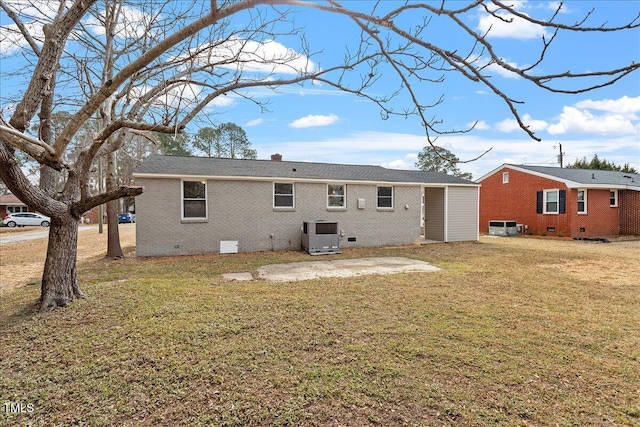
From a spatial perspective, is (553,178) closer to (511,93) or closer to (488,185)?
(488,185)

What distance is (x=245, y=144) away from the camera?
40.2m

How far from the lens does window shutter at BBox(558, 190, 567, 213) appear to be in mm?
17203

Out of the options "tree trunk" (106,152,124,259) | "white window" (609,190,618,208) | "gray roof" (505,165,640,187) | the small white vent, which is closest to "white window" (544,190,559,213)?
"gray roof" (505,165,640,187)

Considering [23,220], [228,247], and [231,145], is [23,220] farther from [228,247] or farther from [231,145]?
[228,247]

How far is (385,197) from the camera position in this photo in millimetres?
14297

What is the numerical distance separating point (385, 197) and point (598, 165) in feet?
104

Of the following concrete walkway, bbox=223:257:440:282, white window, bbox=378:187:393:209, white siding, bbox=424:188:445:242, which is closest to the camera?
concrete walkway, bbox=223:257:440:282

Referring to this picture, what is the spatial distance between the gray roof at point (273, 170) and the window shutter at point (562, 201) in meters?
5.50

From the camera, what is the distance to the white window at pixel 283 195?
41.2 feet

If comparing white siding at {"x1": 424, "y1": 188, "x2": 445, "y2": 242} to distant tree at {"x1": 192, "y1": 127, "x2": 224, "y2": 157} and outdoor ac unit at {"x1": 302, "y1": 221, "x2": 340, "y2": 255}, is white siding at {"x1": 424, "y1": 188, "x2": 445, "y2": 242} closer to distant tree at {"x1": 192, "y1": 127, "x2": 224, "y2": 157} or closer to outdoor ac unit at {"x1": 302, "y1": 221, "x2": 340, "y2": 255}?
outdoor ac unit at {"x1": 302, "y1": 221, "x2": 340, "y2": 255}

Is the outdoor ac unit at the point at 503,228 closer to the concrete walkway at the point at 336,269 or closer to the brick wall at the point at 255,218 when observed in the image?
the brick wall at the point at 255,218

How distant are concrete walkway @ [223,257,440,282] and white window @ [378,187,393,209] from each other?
167 inches

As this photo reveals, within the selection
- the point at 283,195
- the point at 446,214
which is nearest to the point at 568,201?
the point at 446,214

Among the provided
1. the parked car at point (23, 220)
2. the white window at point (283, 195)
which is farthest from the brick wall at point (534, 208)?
the parked car at point (23, 220)
